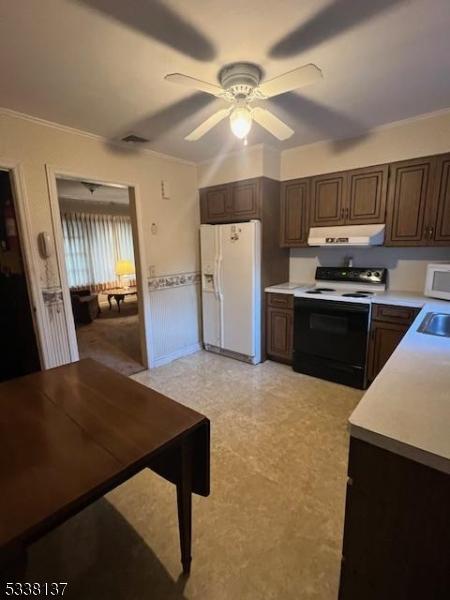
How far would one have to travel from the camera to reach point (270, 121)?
1.93 meters

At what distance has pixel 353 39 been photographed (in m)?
1.54

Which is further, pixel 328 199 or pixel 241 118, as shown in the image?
pixel 328 199

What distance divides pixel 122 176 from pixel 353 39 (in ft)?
7.81

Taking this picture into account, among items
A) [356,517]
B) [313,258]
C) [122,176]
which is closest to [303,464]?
[356,517]

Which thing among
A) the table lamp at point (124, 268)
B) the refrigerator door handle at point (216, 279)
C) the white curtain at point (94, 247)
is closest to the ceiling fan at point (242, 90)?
the refrigerator door handle at point (216, 279)

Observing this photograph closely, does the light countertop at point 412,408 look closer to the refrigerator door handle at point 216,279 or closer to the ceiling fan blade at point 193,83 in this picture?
the ceiling fan blade at point 193,83

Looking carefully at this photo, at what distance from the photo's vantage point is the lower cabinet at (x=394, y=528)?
33.0 inches

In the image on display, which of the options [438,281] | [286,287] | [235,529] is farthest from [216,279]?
[235,529]

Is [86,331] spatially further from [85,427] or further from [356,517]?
[356,517]

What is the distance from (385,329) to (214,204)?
2443mm

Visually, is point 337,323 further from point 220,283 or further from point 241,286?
point 220,283

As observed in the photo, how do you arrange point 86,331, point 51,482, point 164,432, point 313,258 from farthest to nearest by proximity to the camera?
point 86,331, point 313,258, point 164,432, point 51,482

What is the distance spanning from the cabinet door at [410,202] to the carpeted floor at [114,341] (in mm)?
3192

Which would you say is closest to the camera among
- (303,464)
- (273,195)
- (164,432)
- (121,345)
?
(164,432)
